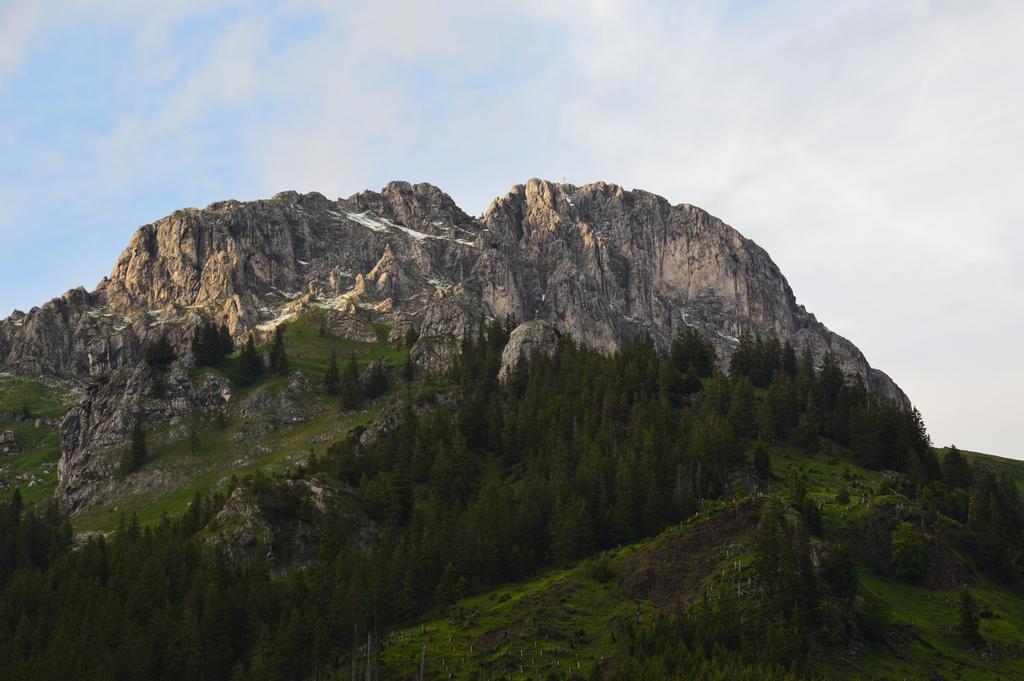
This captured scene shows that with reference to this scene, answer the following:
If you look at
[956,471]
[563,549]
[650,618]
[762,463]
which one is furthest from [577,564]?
[956,471]

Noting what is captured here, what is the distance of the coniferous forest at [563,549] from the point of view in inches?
4567

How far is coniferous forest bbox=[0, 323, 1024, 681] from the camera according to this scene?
11600 centimetres

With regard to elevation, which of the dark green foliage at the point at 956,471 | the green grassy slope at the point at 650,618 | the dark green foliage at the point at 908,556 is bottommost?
the green grassy slope at the point at 650,618

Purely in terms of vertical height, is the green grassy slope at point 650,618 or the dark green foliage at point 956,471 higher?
the dark green foliage at point 956,471

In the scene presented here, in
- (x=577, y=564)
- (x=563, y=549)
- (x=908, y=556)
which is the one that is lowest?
(x=577, y=564)

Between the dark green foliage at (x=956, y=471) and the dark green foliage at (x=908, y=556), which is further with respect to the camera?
the dark green foliage at (x=956, y=471)

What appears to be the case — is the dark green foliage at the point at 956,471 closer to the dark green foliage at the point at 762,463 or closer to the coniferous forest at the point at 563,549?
the coniferous forest at the point at 563,549

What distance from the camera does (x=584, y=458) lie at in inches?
6821

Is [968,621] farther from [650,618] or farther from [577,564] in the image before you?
[577,564]

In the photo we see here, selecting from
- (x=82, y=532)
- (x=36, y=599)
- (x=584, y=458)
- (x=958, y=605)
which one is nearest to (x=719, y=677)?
(x=958, y=605)

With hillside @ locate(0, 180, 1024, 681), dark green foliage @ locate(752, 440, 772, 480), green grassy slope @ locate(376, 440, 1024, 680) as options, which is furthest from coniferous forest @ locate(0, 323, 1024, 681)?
green grassy slope @ locate(376, 440, 1024, 680)

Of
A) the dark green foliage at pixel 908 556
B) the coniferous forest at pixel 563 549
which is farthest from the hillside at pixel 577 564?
the coniferous forest at pixel 563 549

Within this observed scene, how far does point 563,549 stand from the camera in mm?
147875

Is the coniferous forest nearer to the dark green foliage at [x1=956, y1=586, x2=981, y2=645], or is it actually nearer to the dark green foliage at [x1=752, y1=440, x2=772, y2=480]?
the dark green foliage at [x1=956, y1=586, x2=981, y2=645]
